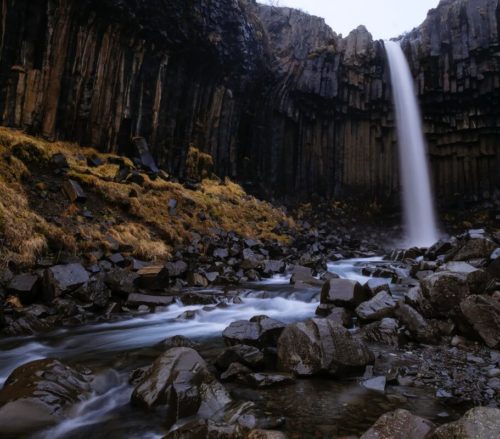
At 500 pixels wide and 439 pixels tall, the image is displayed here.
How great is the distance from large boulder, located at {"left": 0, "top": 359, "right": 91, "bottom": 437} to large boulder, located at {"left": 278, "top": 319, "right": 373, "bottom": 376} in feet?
7.68

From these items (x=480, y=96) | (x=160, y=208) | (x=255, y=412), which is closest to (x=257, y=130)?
(x=160, y=208)

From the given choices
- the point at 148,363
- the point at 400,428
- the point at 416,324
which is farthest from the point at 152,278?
the point at 400,428

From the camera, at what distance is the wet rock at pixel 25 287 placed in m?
7.11

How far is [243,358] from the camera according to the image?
472 cm

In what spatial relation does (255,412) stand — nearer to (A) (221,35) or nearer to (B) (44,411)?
(B) (44,411)

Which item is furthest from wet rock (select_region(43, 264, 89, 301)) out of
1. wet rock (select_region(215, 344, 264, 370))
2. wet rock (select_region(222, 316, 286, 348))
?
wet rock (select_region(215, 344, 264, 370))

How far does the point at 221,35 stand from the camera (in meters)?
22.2

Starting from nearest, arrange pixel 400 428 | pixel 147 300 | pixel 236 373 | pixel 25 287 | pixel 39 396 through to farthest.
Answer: pixel 400 428
pixel 39 396
pixel 236 373
pixel 25 287
pixel 147 300

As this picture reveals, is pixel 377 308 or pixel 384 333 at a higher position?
pixel 377 308

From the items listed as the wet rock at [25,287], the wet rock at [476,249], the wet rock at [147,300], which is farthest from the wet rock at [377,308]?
the wet rock at [25,287]

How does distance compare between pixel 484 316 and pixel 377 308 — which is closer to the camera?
pixel 484 316

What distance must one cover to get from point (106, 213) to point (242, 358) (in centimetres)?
924

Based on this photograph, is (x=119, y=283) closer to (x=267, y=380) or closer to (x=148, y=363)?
(x=148, y=363)

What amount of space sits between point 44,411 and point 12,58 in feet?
53.3
